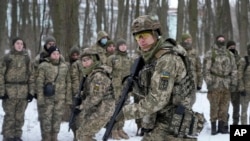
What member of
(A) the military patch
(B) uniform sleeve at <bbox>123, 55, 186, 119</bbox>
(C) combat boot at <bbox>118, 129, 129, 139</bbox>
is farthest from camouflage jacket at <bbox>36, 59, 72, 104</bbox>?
(A) the military patch

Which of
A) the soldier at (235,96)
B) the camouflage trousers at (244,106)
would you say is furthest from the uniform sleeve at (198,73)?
the camouflage trousers at (244,106)

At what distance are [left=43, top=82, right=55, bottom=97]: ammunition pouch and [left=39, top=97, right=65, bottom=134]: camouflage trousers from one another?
0.33 feet

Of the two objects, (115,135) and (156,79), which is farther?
(115,135)

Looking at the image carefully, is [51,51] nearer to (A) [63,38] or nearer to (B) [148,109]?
(A) [63,38]

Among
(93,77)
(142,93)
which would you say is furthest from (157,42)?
(93,77)

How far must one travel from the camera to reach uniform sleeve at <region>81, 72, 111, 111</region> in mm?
5625

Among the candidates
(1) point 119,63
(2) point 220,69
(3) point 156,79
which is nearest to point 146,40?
(3) point 156,79

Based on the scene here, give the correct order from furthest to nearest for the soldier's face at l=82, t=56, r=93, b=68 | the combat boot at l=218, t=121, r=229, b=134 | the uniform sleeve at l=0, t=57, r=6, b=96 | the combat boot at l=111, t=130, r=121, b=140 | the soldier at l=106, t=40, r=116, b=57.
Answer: the soldier at l=106, t=40, r=116, b=57, the combat boot at l=218, t=121, r=229, b=134, the combat boot at l=111, t=130, r=121, b=140, the uniform sleeve at l=0, t=57, r=6, b=96, the soldier's face at l=82, t=56, r=93, b=68

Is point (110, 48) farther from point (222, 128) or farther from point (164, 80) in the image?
point (164, 80)

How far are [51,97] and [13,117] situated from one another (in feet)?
2.58

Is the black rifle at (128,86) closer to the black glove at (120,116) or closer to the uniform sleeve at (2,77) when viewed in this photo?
the black glove at (120,116)

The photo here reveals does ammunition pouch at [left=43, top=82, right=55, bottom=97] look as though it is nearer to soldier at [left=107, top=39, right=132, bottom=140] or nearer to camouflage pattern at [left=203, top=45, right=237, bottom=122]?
soldier at [left=107, top=39, right=132, bottom=140]

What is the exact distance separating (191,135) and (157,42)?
923 millimetres

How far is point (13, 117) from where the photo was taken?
7340 mm
